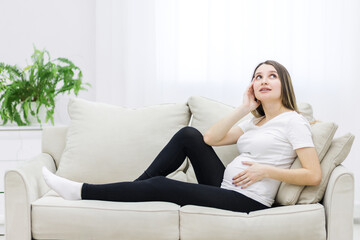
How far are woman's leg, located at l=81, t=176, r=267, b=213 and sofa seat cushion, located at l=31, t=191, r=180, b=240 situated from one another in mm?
35

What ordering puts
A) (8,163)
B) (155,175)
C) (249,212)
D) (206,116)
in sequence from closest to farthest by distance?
(249,212), (155,175), (206,116), (8,163)

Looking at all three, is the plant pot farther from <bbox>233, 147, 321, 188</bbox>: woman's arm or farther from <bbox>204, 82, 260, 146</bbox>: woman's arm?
<bbox>233, 147, 321, 188</bbox>: woman's arm

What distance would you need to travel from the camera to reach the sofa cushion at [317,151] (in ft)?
6.60

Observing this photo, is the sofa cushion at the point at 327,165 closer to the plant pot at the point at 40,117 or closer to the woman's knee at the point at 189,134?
the woman's knee at the point at 189,134

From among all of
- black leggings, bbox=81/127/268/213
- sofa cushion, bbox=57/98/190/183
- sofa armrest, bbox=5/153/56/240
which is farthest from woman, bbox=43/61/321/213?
sofa cushion, bbox=57/98/190/183

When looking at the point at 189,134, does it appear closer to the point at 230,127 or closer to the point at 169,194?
the point at 230,127

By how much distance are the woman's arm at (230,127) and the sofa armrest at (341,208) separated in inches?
22.8

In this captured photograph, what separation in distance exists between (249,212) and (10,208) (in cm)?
103

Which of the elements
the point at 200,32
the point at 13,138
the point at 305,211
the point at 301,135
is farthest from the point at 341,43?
the point at 13,138

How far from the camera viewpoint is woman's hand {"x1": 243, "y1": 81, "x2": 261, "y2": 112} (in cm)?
229

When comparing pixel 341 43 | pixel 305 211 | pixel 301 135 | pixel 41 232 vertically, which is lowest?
pixel 41 232

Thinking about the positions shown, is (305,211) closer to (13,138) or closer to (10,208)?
(10,208)

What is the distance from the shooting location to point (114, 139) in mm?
2463

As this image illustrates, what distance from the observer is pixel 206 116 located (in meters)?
2.50
